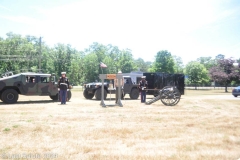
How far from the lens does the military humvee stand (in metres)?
13.5

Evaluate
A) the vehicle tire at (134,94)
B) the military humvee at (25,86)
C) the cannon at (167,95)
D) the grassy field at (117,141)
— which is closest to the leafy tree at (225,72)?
the vehicle tire at (134,94)

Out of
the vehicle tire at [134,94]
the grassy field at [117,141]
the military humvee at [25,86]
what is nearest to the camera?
the grassy field at [117,141]

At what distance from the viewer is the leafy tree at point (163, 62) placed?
61.0m

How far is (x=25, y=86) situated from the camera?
1420 centimetres

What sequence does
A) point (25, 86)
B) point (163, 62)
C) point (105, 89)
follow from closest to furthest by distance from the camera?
point (25, 86) < point (105, 89) < point (163, 62)

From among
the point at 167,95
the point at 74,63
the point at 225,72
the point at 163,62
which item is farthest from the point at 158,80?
the point at 163,62

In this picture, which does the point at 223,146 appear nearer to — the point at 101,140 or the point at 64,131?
the point at 101,140

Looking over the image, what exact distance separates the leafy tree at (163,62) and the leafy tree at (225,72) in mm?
19054

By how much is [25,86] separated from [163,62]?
50271 millimetres

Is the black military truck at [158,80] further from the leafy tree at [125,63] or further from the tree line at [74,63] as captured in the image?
the leafy tree at [125,63]

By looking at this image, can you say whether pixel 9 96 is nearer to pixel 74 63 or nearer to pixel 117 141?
pixel 117 141

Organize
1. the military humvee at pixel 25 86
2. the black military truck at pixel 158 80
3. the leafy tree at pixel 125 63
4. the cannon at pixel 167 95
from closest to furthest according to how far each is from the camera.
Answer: the cannon at pixel 167 95, the military humvee at pixel 25 86, the black military truck at pixel 158 80, the leafy tree at pixel 125 63

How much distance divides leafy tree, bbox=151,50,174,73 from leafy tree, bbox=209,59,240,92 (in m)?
19.1

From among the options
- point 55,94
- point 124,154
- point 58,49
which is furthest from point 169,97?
point 58,49
